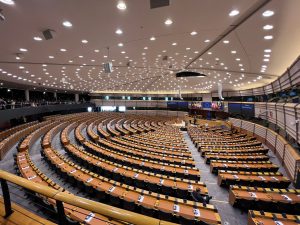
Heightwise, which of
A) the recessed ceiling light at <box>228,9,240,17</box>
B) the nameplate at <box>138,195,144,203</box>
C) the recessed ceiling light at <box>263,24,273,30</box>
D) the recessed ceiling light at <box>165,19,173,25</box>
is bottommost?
the nameplate at <box>138,195,144,203</box>

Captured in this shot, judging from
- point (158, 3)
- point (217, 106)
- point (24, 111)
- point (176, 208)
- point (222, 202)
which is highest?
point (158, 3)

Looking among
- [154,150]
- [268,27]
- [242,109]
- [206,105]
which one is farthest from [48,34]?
[206,105]

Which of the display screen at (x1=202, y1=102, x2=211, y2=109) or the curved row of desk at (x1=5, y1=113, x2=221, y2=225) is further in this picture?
the display screen at (x1=202, y1=102, x2=211, y2=109)

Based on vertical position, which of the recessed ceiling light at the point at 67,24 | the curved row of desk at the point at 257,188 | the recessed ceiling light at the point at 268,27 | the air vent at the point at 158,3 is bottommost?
the curved row of desk at the point at 257,188

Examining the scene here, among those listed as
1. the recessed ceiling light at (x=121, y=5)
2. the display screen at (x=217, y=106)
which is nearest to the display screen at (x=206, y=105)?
the display screen at (x=217, y=106)

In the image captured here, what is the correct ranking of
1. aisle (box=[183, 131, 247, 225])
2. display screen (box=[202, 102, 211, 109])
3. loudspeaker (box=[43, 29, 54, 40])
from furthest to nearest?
display screen (box=[202, 102, 211, 109]), aisle (box=[183, 131, 247, 225]), loudspeaker (box=[43, 29, 54, 40])

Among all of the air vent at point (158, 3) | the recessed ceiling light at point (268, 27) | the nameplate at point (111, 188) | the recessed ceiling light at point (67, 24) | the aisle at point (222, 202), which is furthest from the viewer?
the nameplate at point (111, 188)

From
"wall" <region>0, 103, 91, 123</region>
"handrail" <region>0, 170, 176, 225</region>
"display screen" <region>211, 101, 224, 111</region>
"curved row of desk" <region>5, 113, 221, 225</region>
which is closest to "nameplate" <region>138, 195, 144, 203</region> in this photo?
"curved row of desk" <region>5, 113, 221, 225</region>

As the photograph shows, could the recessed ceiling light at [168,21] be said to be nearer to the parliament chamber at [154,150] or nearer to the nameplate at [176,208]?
the parliament chamber at [154,150]

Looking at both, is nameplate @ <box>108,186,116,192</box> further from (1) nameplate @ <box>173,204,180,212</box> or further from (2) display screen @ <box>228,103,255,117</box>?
(2) display screen @ <box>228,103,255,117</box>

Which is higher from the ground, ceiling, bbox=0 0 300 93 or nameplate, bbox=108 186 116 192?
ceiling, bbox=0 0 300 93

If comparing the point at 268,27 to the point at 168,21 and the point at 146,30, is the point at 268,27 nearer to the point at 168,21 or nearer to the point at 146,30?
the point at 168,21

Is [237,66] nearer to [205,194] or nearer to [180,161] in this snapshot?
[180,161]

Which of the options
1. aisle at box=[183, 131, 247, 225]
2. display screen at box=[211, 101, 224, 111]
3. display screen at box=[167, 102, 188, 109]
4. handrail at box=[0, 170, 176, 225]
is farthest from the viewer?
display screen at box=[167, 102, 188, 109]
